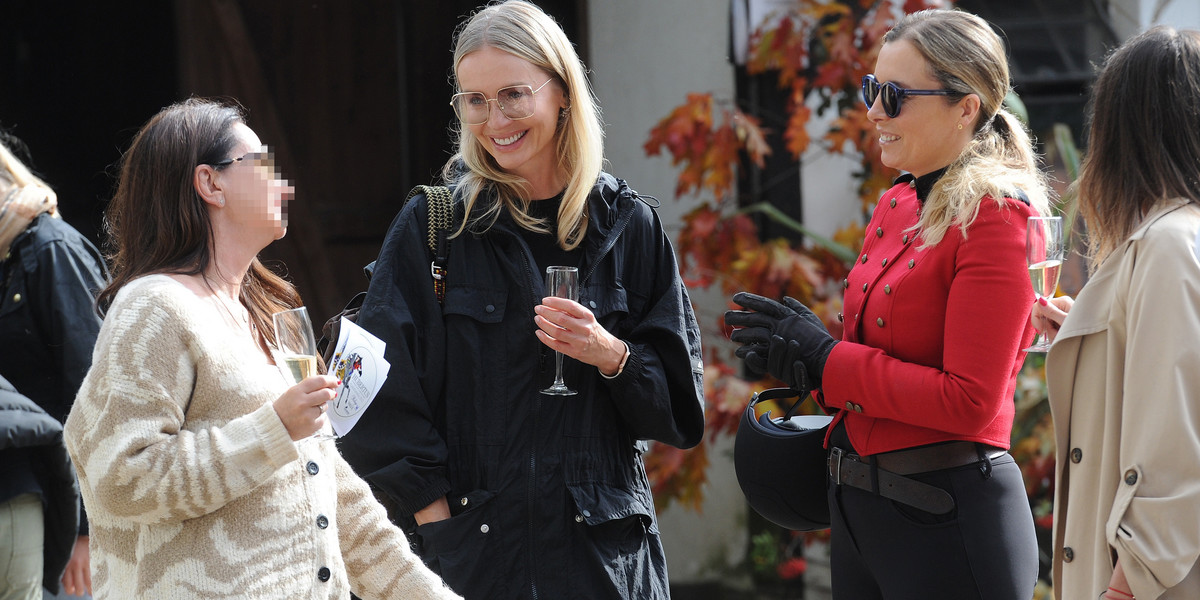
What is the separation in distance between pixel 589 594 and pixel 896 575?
24.7 inches

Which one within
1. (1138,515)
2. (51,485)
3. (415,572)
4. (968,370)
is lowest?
(51,485)

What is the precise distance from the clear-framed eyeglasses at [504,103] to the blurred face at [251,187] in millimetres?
541

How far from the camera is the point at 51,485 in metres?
3.15

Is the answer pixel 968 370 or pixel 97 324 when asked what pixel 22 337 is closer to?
pixel 97 324

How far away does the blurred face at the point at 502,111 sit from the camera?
245 cm

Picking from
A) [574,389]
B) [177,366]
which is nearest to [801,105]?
[574,389]

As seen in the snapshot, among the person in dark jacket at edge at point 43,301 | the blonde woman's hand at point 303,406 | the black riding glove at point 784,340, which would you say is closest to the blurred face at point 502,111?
the black riding glove at point 784,340

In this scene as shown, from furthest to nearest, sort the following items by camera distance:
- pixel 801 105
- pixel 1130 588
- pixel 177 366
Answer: pixel 801 105, pixel 1130 588, pixel 177 366

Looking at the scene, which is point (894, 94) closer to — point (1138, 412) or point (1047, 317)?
point (1047, 317)

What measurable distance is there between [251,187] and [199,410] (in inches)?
16.8

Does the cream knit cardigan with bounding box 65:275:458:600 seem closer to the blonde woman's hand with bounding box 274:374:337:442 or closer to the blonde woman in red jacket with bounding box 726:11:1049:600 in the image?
the blonde woman's hand with bounding box 274:374:337:442

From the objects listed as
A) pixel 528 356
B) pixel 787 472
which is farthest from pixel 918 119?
pixel 528 356

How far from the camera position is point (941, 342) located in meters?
2.30

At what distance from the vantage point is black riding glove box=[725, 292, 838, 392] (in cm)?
237
